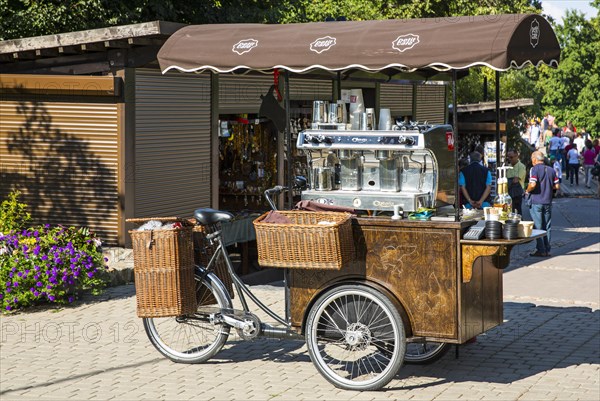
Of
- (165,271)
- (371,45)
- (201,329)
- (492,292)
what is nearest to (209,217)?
(165,271)

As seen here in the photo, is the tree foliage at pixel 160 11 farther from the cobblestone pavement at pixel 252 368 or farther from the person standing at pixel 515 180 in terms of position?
the cobblestone pavement at pixel 252 368

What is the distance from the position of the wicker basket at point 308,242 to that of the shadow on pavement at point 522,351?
1.19m

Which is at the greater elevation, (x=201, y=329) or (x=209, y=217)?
(x=209, y=217)

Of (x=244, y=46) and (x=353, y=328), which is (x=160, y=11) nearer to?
(x=244, y=46)

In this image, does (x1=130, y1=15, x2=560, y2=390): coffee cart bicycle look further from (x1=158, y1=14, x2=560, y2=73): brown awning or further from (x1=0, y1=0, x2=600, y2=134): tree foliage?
(x1=0, y1=0, x2=600, y2=134): tree foliage

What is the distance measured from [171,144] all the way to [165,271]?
22.1 feet

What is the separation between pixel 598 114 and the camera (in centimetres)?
4725

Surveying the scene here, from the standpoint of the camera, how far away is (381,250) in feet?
26.0

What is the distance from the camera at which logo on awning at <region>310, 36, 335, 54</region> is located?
8.17m

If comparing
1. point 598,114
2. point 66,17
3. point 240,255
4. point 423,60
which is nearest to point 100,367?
point 423,60

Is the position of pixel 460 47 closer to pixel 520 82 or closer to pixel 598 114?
pixel 520 82

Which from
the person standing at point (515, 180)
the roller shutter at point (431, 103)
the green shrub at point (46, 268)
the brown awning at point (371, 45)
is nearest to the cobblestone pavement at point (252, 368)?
the green shrub at point (46, 268)

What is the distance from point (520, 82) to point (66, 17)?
1904 centimetres

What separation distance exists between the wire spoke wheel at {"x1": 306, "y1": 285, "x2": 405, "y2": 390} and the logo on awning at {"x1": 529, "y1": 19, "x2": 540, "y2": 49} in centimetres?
232
